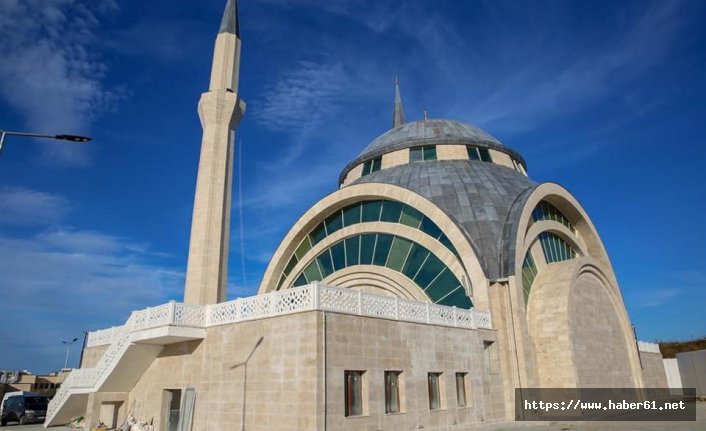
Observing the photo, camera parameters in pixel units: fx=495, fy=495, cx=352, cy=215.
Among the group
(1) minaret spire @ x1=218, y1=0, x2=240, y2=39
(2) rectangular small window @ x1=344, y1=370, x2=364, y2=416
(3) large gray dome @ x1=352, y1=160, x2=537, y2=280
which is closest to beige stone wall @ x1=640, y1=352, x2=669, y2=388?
(3) large gray dome @ x1=352, y1=160, x2=537, y2=280

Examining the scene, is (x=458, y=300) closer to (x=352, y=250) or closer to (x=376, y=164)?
(x=352, y=250)

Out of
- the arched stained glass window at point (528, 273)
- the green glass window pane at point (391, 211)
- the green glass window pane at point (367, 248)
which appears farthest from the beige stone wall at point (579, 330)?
the green glass window pane at point (367, 248)

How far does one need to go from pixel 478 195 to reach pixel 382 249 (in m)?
5.38

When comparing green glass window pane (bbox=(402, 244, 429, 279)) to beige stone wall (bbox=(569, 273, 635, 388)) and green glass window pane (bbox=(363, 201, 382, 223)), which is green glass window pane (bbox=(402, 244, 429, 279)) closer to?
green glass window pane (bbox=(363, 201, 382, 223))

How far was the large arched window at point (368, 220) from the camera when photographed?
23.0 metres

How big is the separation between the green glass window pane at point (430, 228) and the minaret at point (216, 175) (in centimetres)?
909

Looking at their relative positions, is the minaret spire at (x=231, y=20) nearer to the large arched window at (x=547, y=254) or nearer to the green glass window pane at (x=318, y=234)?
the green glass window pane at (x=318, y=234)

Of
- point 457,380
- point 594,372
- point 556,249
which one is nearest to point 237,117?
point 457,380

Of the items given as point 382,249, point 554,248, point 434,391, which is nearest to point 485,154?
point 554,248

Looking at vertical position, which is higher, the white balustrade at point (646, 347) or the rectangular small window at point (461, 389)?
the white balustrade at point (646, 347)

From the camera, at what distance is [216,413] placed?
14844 millimetres

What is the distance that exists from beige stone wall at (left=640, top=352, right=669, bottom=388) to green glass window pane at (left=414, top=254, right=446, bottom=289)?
1384 centimetres

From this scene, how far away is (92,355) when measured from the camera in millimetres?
22547

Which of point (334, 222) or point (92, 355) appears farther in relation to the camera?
point (334, 222)
